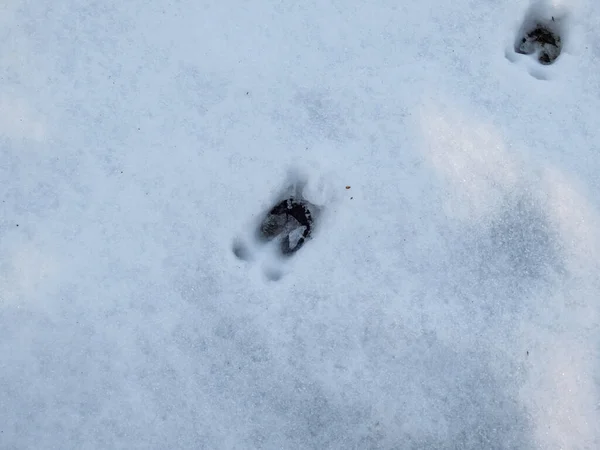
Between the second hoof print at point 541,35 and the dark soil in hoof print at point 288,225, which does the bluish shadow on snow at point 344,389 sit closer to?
the dark soil in hoof print at point 288,225

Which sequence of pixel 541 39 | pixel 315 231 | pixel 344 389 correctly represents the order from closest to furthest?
pixel 344 389, pixel 315 231, pixel 541 39

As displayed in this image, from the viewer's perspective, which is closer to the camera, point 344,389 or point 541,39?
point 344,389

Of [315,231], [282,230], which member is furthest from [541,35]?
[282,230]

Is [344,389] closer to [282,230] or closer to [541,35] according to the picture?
[282,230]

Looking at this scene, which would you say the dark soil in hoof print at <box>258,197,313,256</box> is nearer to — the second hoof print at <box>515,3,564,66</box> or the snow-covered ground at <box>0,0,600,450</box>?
the snow-covered ground at <box>0,0,600,450</box>

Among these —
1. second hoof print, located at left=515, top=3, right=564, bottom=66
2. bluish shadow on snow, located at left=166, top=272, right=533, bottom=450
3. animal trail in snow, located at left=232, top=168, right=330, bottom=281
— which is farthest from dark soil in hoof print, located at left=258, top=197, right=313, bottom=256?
second hoof print, located at left=515, top=3, right=564, bottom=66

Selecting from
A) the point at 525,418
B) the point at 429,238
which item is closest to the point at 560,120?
the point at 429,238
